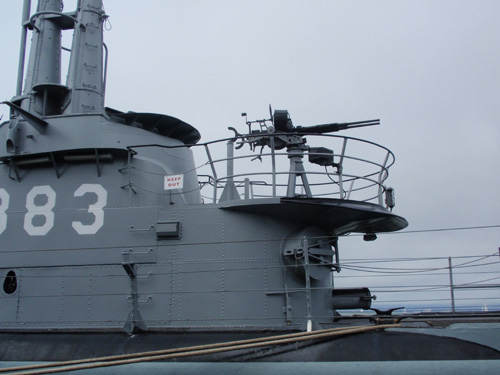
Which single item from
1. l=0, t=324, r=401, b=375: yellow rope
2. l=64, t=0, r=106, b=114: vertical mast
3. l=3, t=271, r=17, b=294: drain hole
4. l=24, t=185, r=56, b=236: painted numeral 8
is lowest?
l=0, t=324, r=401, b=375: yellow rope

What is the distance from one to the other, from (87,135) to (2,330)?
12.0ft

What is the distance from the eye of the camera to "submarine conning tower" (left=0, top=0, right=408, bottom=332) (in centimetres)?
816

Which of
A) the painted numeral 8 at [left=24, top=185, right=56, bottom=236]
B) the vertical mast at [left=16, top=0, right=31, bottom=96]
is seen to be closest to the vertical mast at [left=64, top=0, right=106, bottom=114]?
the vertical mast at [left=16, top=0, right=31, bottom=96]

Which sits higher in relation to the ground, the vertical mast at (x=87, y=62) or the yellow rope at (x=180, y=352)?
the vertical mast at (x=87, y=62)

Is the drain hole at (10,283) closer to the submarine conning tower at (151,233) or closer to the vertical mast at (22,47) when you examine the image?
the submarine conning tower at (151,233)

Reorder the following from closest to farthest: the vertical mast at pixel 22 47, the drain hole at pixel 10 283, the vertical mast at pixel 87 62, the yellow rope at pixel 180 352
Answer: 1. the yellow rope at pixel 180 352
2. the drain hole at pixel 10 283
3. the vertical mast at pixel 87 62
4. the vertical mast at pixel 22 47

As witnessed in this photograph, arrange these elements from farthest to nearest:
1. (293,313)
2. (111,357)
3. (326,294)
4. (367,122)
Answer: (367,122)
(326,294)
(293,313)
(111,357)

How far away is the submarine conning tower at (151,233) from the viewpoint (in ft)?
26.8

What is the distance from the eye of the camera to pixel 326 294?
9062mm

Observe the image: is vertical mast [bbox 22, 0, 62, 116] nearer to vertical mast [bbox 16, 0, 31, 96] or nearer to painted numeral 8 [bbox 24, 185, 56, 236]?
vertical mast [bbox 16, 0, 31, 96]

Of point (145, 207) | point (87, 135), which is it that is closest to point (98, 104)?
point (87, 135)

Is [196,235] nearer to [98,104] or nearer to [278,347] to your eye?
[278,347]

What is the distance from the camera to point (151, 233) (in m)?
8.57

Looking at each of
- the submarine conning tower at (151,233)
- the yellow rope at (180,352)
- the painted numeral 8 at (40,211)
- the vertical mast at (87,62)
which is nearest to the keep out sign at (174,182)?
the submarine conning tower at (151,233)
